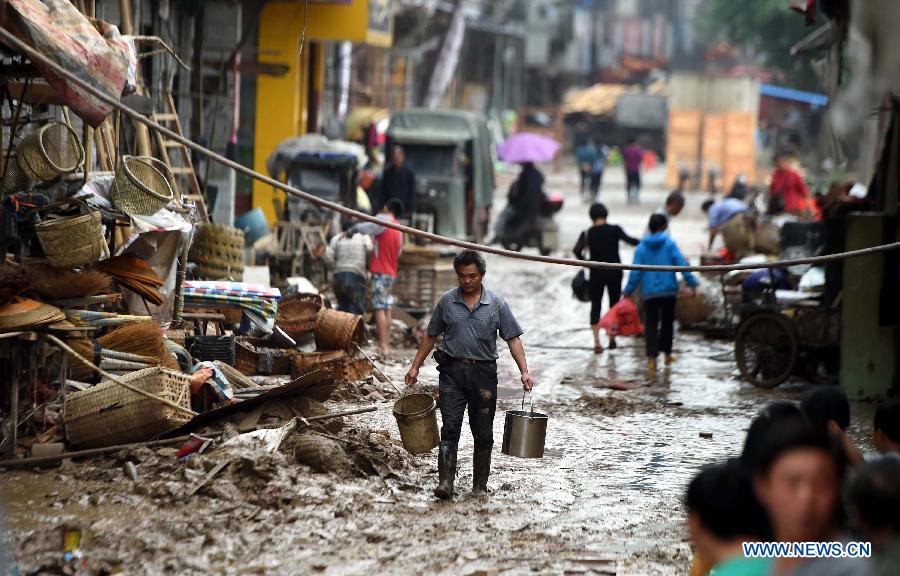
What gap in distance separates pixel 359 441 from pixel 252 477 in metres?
1.10

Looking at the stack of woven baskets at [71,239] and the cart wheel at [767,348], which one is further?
the cart wheel at [767,348]

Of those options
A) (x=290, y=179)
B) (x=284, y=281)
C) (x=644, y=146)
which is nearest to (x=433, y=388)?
(x=284, y=281)

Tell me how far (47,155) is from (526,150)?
1761cm

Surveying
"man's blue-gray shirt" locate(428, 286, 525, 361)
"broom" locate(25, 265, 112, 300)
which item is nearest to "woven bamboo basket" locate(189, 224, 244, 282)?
"broom" locate(25, 265, 112, 300)

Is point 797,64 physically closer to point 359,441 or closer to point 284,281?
point 284,281

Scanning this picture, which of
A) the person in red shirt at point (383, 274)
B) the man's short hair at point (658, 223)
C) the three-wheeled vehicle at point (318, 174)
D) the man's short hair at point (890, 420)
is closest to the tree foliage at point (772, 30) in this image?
the three-wheeled vehicle at point (318, 174)

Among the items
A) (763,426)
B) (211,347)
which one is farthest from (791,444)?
(211,347)

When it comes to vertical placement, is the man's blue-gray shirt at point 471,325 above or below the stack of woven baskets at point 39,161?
below

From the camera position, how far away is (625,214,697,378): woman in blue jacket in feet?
44.2

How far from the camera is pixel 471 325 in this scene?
342 inches

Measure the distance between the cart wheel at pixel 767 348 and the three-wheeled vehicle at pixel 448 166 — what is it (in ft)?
33.4

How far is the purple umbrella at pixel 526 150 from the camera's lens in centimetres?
2650

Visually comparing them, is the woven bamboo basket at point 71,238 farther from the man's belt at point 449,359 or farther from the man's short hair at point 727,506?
the man's short hair at point 727,506

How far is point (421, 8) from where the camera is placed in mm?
36969
